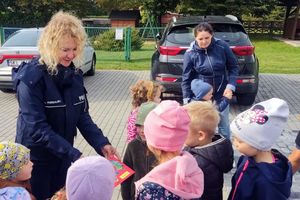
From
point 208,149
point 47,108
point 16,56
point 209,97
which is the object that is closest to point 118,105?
point 16,56

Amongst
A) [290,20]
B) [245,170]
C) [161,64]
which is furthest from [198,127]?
[290,20]

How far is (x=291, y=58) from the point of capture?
691 inches

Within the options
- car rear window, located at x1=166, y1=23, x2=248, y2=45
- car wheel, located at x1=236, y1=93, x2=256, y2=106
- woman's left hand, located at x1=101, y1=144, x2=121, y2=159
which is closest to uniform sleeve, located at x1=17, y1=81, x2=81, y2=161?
woman's left hand, located at x1=101, y1=144, x2=121, y2=159

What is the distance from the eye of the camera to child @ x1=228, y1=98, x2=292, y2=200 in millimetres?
2262

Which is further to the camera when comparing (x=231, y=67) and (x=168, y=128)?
(x=231, y=67)

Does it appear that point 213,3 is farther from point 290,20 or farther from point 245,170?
point 245,170

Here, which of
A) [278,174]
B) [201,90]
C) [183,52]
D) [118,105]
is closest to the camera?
[278,174]

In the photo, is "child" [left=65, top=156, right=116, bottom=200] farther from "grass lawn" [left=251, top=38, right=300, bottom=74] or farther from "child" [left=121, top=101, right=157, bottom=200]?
"grass lawn" [left=251, top=38, right=300, bottom=74]

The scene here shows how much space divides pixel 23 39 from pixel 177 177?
8.43m

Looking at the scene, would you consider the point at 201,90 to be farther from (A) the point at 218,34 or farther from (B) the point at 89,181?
(A) the point at 218,34

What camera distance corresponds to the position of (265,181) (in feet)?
7.38

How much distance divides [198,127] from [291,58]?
1616 centimetres

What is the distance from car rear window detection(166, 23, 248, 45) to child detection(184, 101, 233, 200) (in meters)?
4.83

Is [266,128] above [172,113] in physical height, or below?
below
